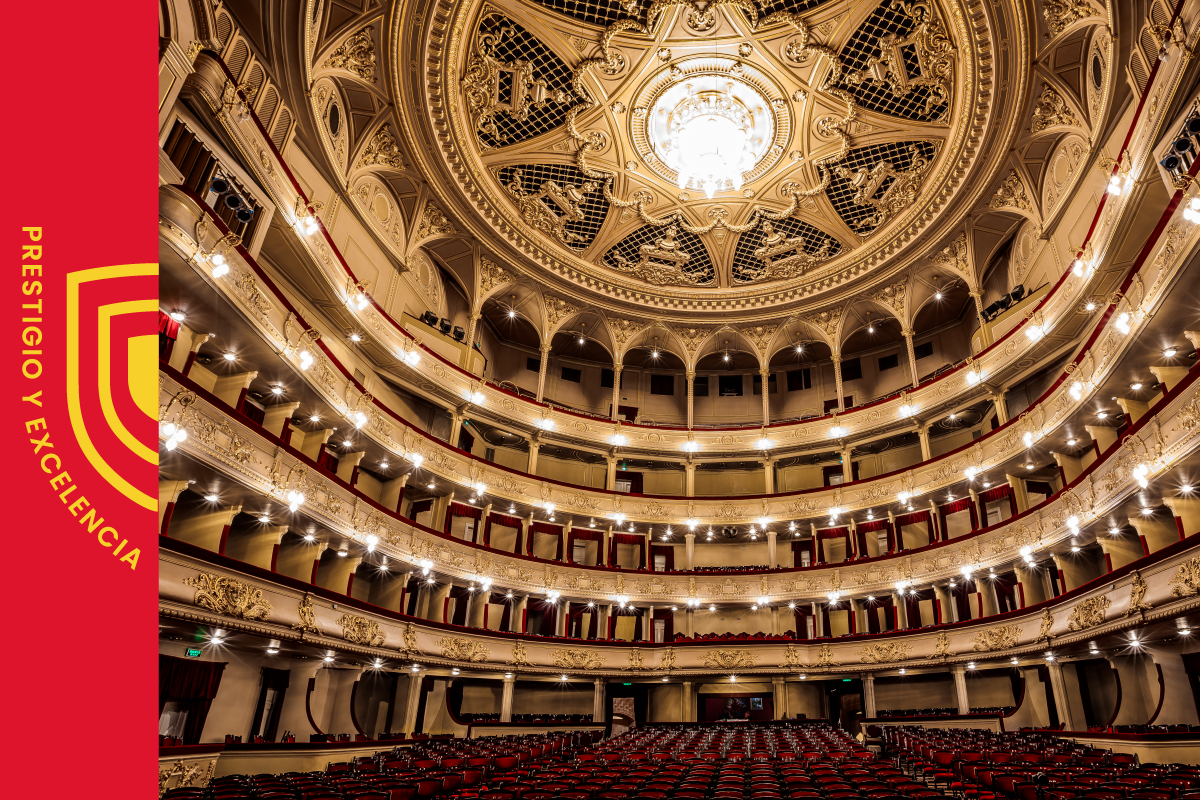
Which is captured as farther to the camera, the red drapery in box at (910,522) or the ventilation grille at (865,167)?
the red drapery in box at (910,522)

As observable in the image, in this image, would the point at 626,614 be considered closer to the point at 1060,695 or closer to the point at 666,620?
the point at 666,620

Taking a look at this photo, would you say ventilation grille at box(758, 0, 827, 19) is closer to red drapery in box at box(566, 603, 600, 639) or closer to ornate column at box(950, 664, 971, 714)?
ornate column at box(950, 664, 971, 714)

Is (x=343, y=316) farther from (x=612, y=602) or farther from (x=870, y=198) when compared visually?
(x=870, y=198)

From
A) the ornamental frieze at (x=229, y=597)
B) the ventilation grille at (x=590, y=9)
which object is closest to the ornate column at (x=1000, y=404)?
the ventilation grille at (x=590, y=9)

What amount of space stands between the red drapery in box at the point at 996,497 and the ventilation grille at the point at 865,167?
10.9 m

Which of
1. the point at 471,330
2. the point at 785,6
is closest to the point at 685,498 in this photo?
the point at 471,330

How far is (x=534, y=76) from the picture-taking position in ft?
71.4

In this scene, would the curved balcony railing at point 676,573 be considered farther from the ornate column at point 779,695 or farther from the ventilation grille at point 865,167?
the ventilation grille at point 865,167

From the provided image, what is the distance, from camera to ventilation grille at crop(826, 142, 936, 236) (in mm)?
22859

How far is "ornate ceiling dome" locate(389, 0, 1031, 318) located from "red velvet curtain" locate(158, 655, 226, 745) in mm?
16195

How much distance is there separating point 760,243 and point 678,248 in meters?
3.52

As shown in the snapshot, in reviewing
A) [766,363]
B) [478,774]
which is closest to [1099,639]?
[478,774]

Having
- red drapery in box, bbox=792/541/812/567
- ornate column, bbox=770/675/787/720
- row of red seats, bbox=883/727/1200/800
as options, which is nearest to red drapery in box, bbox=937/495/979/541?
red drapery in box, bbox=792/541/812/567

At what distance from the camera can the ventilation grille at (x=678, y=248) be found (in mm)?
28000
